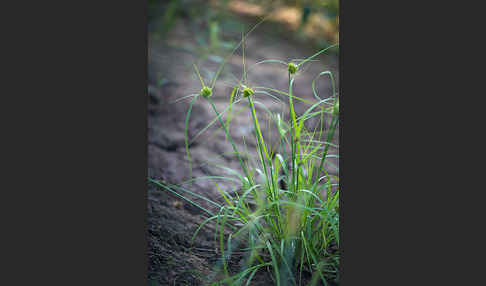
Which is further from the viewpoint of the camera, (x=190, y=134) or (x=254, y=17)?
(x=254, y=17)

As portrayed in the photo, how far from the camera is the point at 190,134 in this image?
5.74ft

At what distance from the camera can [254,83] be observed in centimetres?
194

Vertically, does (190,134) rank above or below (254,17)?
below

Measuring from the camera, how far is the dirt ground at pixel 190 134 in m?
1.13

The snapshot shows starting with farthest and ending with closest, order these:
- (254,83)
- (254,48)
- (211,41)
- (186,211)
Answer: (211,41) → (254,48) → (254,83) → (186,211)

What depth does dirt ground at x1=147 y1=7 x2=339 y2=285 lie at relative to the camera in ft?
3.70

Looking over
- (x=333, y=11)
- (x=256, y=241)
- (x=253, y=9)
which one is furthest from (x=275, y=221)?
(x=333, y=11)

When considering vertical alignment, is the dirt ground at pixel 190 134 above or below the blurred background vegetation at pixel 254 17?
below

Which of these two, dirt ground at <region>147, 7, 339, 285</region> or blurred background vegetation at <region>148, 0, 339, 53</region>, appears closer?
dirt ground at <region>147, 7, 339, 285</region>

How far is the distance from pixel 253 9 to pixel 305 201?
1.18 metres

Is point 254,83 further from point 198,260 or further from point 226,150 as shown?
point 198,260

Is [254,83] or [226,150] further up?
[254,83]

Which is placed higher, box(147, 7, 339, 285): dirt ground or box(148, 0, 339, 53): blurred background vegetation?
box(148, 0, 339, 53): blurred background vegetation

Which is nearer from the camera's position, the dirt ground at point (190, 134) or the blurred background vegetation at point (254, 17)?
the dirt ground at point (190, 134)
